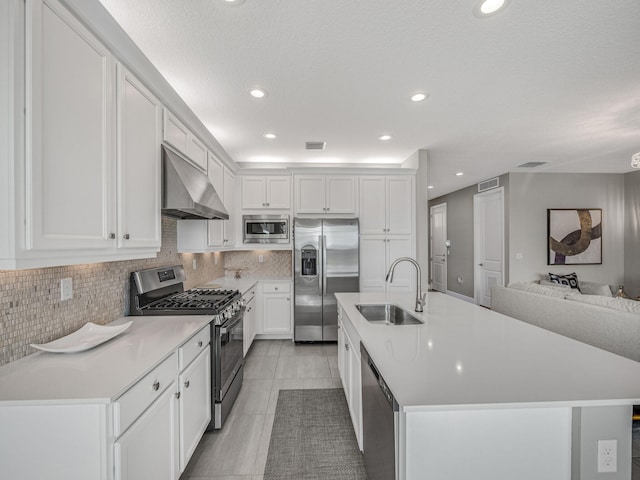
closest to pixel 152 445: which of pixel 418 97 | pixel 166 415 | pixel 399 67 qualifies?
pixel 166 415

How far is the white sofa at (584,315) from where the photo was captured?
7.98ft

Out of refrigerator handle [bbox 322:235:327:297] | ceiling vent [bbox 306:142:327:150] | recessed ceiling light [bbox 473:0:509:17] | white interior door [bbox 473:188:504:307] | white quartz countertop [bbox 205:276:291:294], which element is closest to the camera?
recessed ceiling light [bbox 473:0:509:17]

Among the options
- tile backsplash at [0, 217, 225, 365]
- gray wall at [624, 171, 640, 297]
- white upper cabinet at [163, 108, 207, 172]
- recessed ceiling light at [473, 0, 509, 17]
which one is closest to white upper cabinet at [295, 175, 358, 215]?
white upper cabinet at [163, 108, 207, 172]

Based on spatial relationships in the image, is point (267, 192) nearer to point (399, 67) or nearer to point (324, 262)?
point (324, 262)

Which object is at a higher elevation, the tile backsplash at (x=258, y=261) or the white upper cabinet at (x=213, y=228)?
the white upper cabinet at (x=213, y=228)

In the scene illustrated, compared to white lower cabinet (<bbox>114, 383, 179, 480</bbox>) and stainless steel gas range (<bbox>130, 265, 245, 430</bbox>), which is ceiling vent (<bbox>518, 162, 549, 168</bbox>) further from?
white lower cabinet (<bbox>114, 383, 179, 480</bbox>)

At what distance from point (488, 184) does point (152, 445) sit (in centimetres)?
682

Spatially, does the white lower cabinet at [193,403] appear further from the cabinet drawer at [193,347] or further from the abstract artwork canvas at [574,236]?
the abstract artwork canvas at [574,236]

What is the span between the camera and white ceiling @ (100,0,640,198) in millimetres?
1634

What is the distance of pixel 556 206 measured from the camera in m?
5.60

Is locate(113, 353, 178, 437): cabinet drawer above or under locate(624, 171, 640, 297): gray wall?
under

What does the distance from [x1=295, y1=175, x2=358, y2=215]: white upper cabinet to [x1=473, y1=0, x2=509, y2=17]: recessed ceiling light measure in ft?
9.00

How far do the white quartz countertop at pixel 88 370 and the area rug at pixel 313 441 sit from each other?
1.05m

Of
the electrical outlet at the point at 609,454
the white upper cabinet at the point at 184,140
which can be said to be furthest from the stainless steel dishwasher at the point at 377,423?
the white upper cabinet at the point at 184,140
